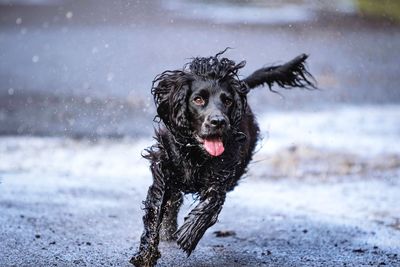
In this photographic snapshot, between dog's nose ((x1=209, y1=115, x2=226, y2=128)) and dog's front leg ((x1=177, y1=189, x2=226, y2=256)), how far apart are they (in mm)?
483

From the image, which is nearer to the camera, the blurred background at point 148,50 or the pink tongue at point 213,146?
the pink tongue at point 213,146

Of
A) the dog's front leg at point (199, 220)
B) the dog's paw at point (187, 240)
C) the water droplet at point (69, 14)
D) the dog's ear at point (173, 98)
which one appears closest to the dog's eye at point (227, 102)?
the dog's ear at point (173, 98)

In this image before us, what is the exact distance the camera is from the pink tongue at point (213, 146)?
5.47 meters

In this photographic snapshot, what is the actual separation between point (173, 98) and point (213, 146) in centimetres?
A: 46

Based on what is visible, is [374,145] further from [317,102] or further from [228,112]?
[228,112]

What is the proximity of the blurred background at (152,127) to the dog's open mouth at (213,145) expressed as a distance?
0.83 meters

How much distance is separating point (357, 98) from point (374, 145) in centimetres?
339

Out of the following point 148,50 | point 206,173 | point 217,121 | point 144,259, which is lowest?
point 144,259

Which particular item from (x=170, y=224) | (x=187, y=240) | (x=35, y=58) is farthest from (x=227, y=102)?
(x=35, y=58)

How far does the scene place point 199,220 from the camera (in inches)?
212

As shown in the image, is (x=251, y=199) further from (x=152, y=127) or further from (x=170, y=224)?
(x=152, y=127)

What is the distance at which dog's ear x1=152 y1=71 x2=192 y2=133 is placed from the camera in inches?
223

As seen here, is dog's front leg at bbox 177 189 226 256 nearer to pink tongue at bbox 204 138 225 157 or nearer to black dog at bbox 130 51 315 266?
black dog at bbox 130 51 315 266

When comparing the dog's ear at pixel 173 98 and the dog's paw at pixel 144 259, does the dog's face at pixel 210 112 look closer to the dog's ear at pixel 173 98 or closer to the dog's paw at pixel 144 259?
the dog's ear at pixel 173 98
